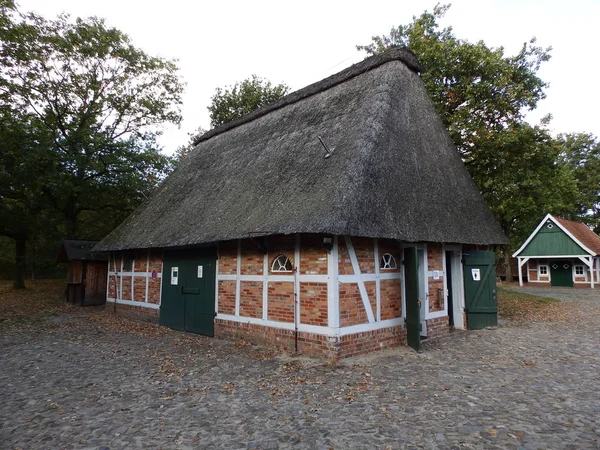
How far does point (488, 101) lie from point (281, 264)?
9955 mm

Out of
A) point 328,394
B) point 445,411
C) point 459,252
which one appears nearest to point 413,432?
point 445,411

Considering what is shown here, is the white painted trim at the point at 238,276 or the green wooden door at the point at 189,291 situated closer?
the white painted trim at the point at 238,276

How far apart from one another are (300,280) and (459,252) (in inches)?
203

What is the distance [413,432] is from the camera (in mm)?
3871

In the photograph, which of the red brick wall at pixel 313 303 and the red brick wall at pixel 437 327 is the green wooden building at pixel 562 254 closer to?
the red brick wall at pixel 437 327

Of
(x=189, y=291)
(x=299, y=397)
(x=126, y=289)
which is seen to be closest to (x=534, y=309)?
(x=299, y=397)

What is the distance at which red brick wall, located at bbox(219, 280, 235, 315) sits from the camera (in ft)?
28.1

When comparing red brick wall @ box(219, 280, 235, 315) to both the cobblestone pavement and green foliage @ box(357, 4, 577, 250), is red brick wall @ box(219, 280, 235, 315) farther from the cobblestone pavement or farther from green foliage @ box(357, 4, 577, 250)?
green foliage @ box(357, 4, 577, 250)

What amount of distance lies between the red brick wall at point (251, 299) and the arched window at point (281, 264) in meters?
0.56

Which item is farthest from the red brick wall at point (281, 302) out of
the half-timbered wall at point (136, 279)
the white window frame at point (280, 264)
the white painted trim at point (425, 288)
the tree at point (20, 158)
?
the tree at point (20, 158)

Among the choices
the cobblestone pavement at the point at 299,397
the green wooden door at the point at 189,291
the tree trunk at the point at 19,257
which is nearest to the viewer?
the cobblestone pavement at the point at 299,397

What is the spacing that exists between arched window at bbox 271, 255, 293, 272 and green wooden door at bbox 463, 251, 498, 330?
5.31 meters

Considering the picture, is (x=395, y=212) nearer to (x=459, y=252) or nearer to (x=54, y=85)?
(x=459, y=252)

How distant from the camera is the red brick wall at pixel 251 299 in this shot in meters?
7.91
